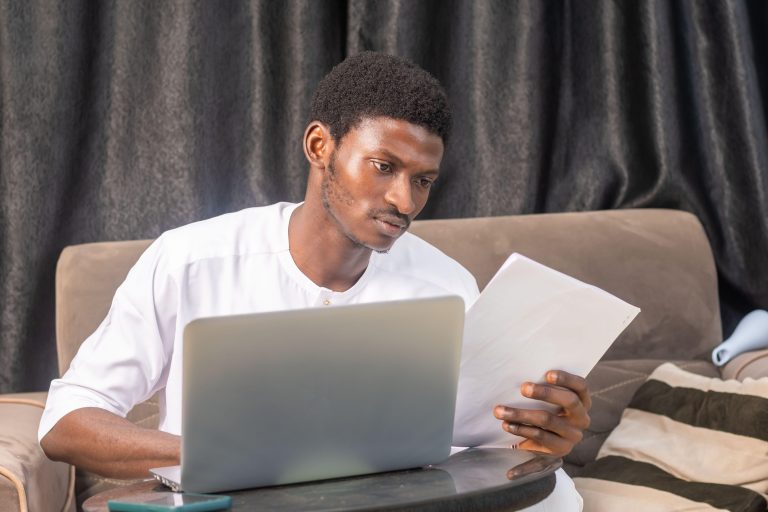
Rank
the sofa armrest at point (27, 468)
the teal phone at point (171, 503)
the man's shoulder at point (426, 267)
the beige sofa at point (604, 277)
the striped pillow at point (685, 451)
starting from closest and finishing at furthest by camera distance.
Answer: the teal phone at point (171, 503) < the sofa armrest at point (27, 468) < the man's shoulder at point (426, 267) < the striped pillow at point (685, 451) < the beige sofa at point (604, 277)

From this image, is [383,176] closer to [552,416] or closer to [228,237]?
[228,237]

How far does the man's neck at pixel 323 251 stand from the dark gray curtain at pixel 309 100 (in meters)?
0.73

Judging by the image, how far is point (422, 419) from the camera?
3.76 feet

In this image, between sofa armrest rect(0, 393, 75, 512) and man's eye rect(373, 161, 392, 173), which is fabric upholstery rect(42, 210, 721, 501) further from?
man's eye rect(373, 161, 392, 173)

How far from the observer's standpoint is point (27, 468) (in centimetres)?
161

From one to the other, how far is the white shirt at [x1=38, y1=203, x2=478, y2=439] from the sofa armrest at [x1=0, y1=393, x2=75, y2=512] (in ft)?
0.57

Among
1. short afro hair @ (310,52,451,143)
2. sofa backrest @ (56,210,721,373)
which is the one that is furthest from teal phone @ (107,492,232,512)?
sofa backrest @ (56,210,721,373)

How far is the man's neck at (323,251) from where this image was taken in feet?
5.20

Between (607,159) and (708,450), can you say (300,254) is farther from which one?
(607,159)

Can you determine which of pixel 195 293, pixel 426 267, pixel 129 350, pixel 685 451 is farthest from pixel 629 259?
pixel 129 350

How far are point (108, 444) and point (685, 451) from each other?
1.04m

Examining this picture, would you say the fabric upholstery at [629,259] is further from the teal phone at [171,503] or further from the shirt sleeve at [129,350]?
the teal phone at [171,503]

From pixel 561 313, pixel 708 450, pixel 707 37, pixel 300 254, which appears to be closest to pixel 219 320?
pixel 561 313

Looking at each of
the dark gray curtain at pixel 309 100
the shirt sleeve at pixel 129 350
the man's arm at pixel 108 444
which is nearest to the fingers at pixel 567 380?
the man's arm at pixel 108 444
